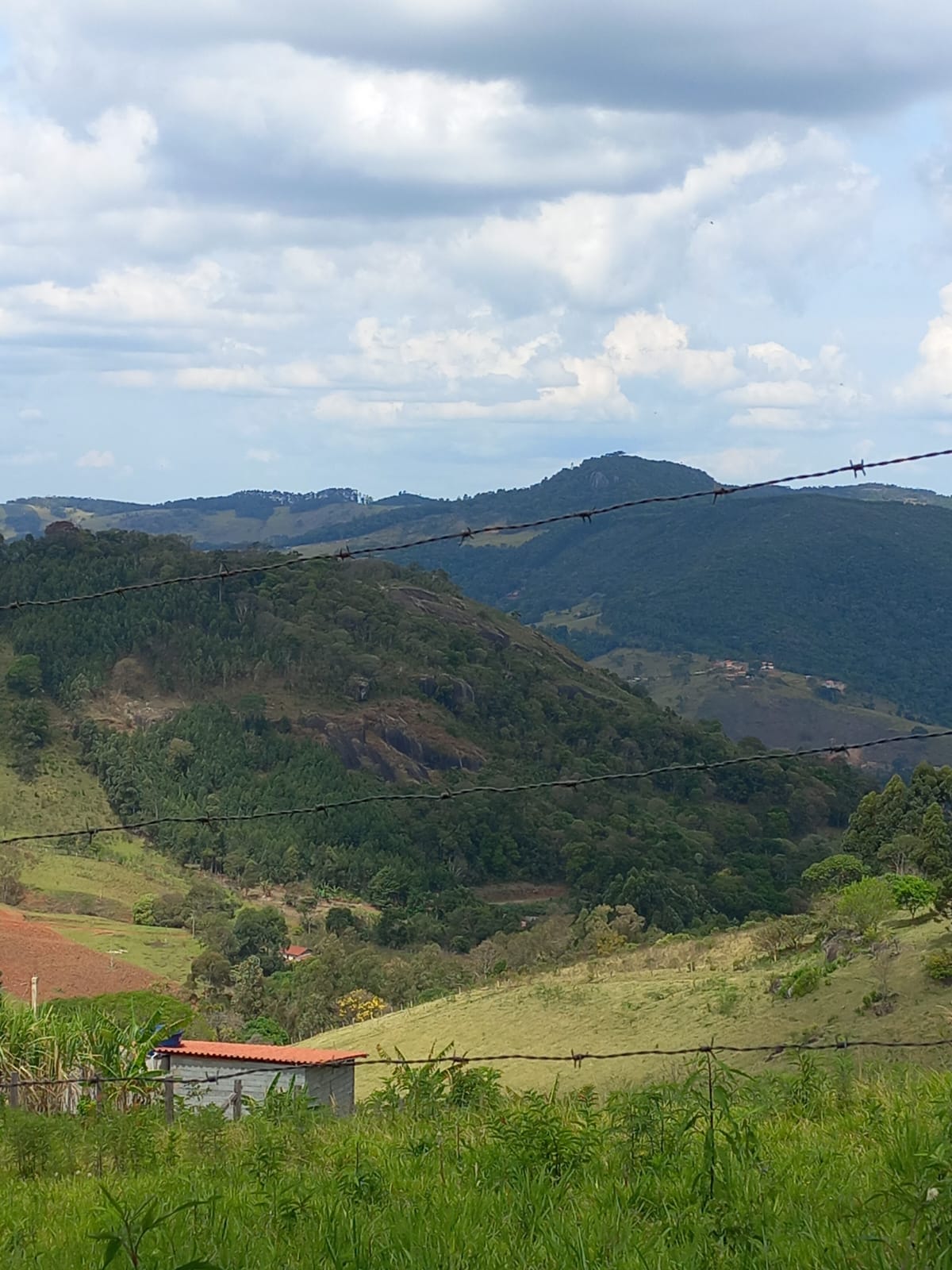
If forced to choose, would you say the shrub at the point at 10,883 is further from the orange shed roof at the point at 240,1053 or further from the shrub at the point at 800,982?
the shrub at the point at 800,982

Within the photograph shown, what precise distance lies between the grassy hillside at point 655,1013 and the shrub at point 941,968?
22 cm

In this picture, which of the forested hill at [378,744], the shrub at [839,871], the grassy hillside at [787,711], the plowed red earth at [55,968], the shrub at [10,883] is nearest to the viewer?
the plowed red earth at [55,968]

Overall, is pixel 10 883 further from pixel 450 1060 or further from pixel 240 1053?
pixel 450 1060

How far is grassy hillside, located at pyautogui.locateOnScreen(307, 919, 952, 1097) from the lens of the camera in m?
22.1

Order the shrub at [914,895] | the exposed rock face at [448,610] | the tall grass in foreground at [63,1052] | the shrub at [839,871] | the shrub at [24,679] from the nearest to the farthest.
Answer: the tall grass in foreground at [63,1052]
the shrub at [914,895]
the shrub at [839,871]
the shrub at [24,679]
the exposed rock face at [448,610]

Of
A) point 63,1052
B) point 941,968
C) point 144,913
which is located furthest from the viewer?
point 144,913

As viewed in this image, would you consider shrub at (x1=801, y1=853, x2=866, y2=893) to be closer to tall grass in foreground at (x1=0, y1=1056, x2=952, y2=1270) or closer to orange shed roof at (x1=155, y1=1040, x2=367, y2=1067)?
orange shed roof at (x1=155, y1=1040, x2=367, y2=1067)

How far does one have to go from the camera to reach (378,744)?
90.4m

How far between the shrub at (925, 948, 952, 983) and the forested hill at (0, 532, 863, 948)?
4512 cm

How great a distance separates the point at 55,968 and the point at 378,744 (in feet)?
155

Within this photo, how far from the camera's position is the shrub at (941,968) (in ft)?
72.2

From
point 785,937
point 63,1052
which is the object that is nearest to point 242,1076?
point 63,1052

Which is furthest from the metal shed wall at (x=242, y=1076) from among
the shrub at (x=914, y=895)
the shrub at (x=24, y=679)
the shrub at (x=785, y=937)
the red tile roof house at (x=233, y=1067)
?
the shrub at (x=24, y=679)

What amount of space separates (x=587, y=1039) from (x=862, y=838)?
2751 centimetres
